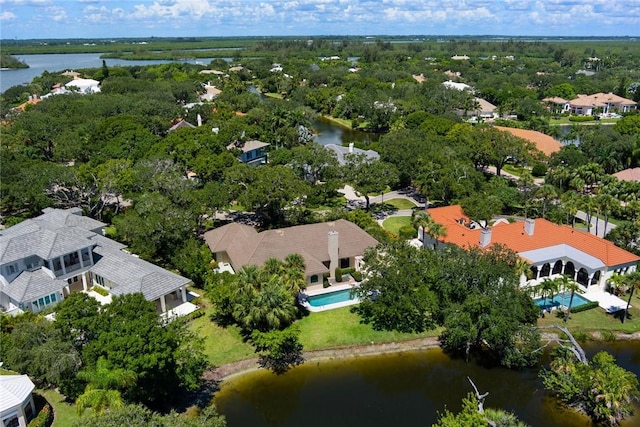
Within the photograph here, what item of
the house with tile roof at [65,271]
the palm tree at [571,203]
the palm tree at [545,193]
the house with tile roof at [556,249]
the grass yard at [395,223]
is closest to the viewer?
the house with tile roof at [65,271]

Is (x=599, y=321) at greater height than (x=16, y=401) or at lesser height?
lesser

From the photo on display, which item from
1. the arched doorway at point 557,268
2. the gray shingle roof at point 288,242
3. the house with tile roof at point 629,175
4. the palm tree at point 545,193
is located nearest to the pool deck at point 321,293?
the gray shingle roof at point 288,242

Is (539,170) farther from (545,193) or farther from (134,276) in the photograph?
(134,276)

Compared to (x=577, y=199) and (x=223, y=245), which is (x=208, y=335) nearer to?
(x=223, y=245)

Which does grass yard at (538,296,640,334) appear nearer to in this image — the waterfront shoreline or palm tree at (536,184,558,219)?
the waterfront shoreline

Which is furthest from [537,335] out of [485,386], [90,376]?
[90,376]

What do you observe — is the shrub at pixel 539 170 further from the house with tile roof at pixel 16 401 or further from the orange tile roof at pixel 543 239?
the house with tile roof at pixel 16 401

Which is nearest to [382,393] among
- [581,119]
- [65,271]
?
[65,271]
